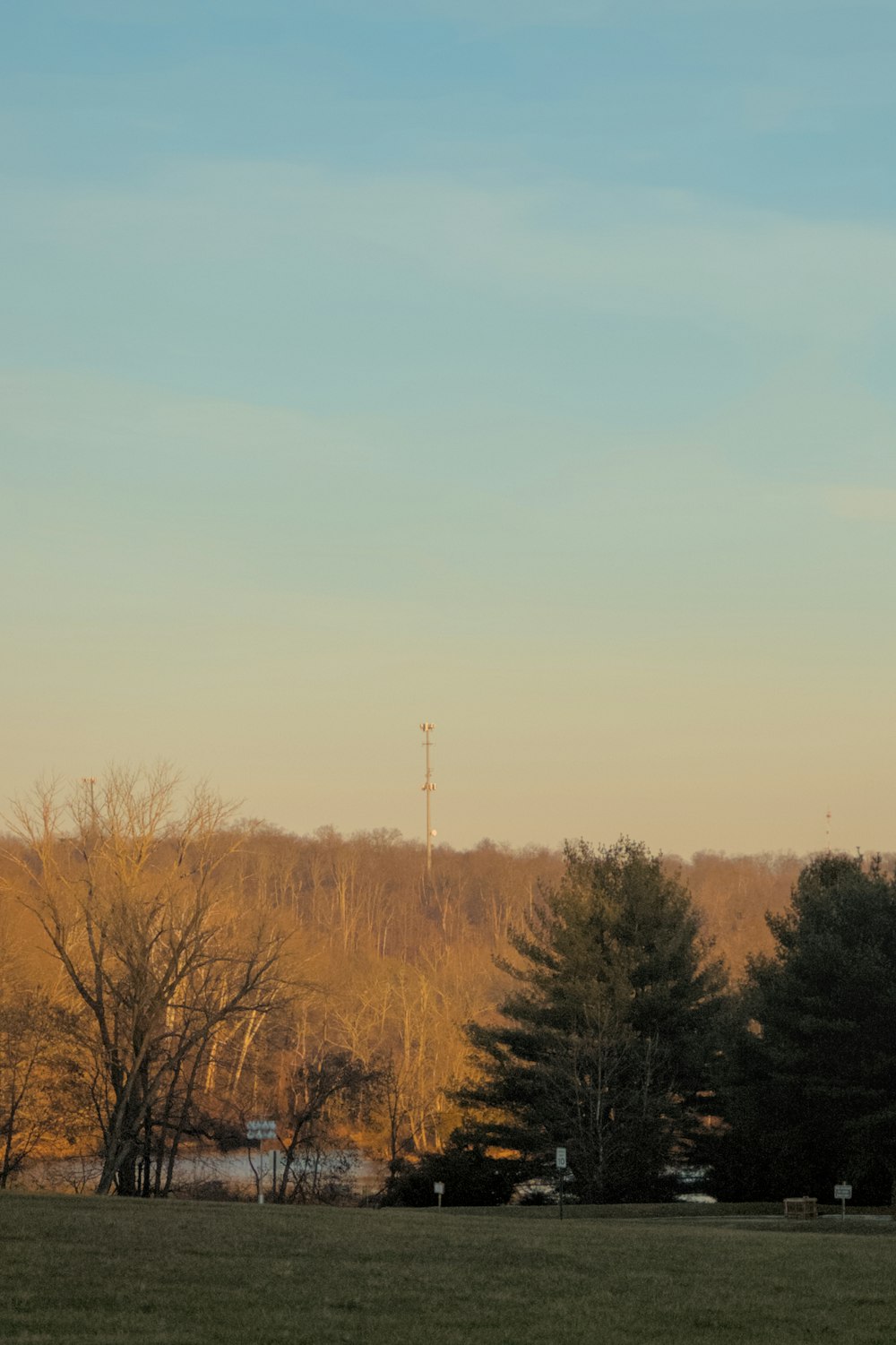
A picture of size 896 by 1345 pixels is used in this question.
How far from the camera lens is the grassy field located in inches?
428

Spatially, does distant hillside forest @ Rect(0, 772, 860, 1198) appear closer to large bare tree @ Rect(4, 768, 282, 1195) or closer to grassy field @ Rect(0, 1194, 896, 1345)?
large bare tree @ Rect(4, 768, 282, 1195)

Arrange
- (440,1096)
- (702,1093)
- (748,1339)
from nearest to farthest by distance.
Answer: (748,1339)
(702,1093)
(440,1096)

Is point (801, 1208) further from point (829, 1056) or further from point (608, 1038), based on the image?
point (608, 1038)

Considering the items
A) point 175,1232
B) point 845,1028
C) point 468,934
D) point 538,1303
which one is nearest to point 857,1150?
point 845,1028

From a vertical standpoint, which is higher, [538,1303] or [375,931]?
[375,931]

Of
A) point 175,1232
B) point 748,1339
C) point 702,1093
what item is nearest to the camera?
point 748,1339

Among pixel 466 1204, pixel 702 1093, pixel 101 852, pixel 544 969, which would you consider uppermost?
pixel 101 852

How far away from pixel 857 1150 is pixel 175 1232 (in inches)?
1070

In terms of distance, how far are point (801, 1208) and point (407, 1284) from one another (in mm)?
24153

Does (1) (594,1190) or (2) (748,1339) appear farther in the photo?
(1) (594,1190)

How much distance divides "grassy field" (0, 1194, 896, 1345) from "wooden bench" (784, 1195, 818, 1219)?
46.4 feet

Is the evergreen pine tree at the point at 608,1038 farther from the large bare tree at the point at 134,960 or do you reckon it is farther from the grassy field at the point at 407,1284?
the grassy field at the point at 407,1284

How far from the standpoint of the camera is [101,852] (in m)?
44.5

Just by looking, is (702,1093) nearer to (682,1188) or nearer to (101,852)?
(682,1188)
